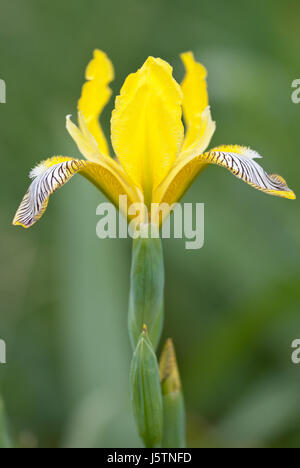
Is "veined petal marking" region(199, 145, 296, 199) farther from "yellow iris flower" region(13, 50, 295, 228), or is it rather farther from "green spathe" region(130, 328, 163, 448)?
"green spathe" region(130, 328, 163, 448)

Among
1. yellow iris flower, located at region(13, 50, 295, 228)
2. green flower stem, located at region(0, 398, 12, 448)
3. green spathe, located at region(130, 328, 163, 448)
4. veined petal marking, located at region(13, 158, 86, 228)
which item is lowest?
green flower stem, located at region(0, 398, 12, 448)

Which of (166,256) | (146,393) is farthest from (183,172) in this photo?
(166,256)

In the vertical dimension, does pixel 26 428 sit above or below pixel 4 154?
below

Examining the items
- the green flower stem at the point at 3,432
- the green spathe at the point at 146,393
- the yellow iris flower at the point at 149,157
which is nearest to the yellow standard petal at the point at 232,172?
the yellow iris flower at the point at 149,157

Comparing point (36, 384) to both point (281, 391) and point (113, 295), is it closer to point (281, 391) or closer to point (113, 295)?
point (113, 295)

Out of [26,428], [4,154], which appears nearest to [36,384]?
[26,428]

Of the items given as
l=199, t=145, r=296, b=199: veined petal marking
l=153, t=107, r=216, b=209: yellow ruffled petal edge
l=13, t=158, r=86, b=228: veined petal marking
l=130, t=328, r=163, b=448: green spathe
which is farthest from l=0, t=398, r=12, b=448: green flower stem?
l=199, t=145, r=296, b=199: veined petal marking

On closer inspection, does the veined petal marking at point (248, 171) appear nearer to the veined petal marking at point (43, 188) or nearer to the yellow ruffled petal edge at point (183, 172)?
the yellow ruffled petal edge at point (183, 172)

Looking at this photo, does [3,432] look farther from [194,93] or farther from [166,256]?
[166,256]
